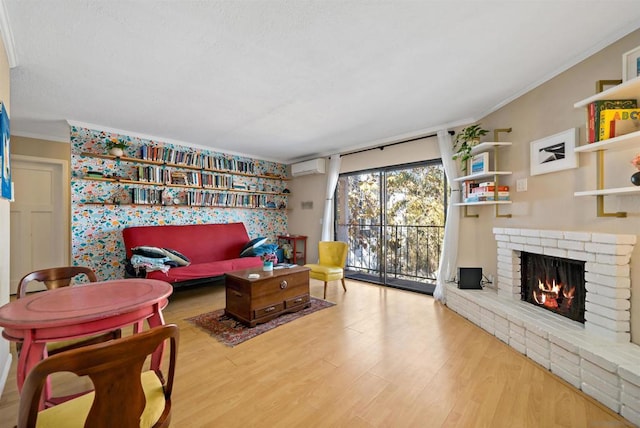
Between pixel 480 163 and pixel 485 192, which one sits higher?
pixel 480 163

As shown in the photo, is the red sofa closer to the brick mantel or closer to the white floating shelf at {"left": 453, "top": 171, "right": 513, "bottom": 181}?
the white floating shelf at {"left": 453, "top": 171, "right": 513, "bottom": 181}

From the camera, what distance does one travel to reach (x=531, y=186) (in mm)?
2641

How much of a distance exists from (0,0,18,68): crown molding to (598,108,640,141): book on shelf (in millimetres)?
3922

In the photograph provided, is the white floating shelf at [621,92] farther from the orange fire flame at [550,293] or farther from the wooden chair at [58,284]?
the wooden chair at [58,284]

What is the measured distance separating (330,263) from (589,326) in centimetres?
286

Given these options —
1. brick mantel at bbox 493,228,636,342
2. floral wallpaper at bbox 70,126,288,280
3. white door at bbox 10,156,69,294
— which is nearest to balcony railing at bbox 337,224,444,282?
brick mantel at bbox 493,228,636,342

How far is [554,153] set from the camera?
238 centimetres

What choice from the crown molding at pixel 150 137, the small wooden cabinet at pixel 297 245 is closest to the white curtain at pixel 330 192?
the small wooden cabinet at pixel 297 245

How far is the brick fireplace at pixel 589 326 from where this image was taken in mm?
1588

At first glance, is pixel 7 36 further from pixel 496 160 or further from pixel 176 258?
pixel 496 160

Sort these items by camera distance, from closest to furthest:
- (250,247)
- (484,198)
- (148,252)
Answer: (484,198), (148,252), (250,247)

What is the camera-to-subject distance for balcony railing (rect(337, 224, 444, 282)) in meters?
4.19

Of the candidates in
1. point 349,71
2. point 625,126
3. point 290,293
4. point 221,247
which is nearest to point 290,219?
point 221,247

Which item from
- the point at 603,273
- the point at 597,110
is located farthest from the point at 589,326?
the point at 597,110
